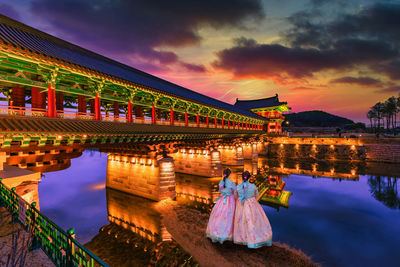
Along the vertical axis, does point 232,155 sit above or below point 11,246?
below

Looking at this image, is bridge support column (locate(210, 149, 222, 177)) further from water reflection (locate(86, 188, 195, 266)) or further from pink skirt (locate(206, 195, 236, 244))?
pink skirt (locate(206, 195, 236, 244))

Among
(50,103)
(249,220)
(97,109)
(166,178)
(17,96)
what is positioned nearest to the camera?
(249,220)

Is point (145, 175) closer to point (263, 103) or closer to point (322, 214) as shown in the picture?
point (322, 214)

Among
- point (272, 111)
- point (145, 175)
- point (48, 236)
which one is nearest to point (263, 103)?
point (272, 111)

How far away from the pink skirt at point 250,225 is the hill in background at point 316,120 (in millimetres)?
108632

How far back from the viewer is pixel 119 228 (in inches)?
428

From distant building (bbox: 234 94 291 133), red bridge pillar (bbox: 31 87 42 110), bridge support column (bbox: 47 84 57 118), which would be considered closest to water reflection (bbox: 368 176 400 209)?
distant building (bbox: 234 94 291 133)

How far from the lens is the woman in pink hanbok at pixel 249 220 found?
6684 mm

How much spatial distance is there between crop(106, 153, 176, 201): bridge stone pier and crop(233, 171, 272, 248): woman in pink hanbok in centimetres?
770

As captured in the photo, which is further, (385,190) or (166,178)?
(385,190)

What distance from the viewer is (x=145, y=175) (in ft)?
45.9

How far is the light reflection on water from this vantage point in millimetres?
9195

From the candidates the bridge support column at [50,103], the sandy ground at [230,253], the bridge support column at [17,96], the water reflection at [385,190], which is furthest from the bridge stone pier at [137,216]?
the water reflection at [385,190]

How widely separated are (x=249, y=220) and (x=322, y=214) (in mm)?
10787
